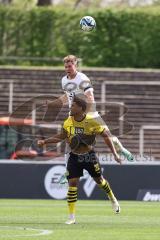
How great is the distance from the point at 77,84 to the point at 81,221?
8.55ft

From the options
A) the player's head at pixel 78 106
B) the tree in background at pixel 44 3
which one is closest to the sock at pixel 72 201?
the player's head at pixel 78 106

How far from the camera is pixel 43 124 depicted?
103ft

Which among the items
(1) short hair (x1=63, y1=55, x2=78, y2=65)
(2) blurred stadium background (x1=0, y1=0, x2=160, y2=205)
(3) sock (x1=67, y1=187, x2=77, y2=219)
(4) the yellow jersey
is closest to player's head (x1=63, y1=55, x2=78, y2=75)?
(1) short hair (x1=63, y1=55, x2=78, y2=65)

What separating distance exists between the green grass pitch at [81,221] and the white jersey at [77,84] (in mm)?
2272

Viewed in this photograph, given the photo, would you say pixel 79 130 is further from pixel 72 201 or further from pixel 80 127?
pixel 72 201

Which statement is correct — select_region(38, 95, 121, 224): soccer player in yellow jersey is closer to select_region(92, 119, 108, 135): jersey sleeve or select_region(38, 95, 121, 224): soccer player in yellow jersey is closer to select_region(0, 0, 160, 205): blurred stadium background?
select_region(92, 119, 108, 135): jersey sleeve

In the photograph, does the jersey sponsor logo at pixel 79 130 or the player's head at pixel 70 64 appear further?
the player's head at pixel 70 64

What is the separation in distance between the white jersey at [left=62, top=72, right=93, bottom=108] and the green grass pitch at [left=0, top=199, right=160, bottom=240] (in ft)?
7.45

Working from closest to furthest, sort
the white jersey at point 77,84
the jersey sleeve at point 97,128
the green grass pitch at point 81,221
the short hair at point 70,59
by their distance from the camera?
the green grass pitch at point 81,221 < the jersey sleeve at point 97,128 < the short hair at point 70,59 < the white jersey at point 77,84

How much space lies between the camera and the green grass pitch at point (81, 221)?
13982 millimetres

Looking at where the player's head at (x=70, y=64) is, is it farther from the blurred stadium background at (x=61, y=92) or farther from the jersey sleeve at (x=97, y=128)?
the blurred stadium background at (x=61, y=92)

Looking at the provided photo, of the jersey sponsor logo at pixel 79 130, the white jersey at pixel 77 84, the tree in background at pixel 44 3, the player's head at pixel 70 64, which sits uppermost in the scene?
the tree in background at pixel 44 3

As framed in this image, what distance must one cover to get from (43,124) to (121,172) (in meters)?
7.63

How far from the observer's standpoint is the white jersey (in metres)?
17.7
